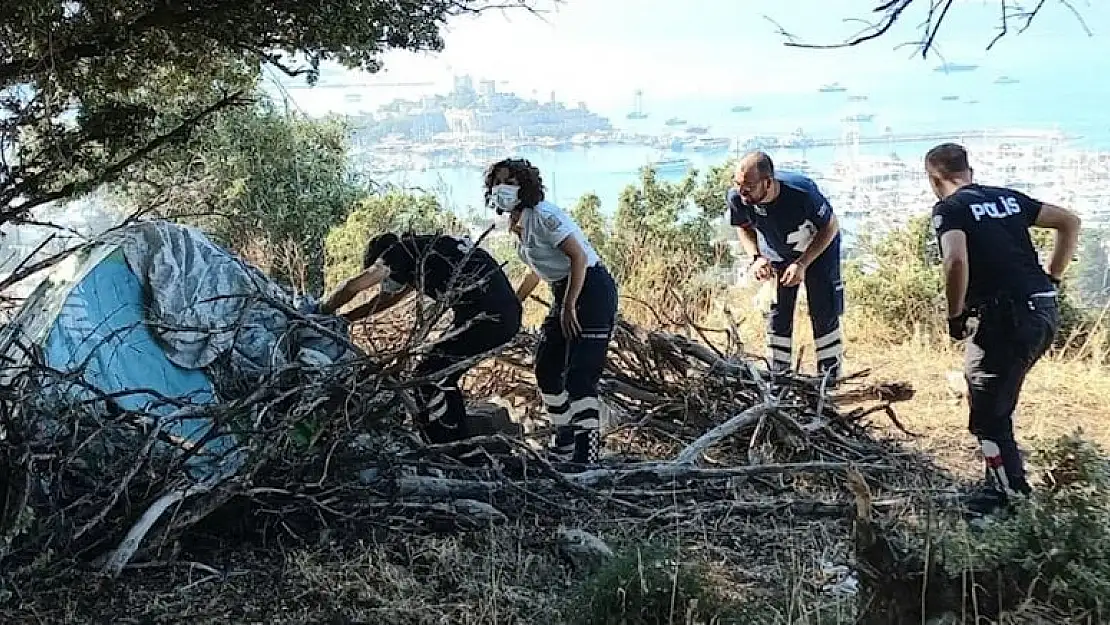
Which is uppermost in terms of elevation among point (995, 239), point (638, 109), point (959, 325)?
point (638, 109)

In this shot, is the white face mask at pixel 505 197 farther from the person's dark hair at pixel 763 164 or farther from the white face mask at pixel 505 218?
the person's dark hair at pixel 763 164

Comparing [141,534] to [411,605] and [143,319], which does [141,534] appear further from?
[143,319]

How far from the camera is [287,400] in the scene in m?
3.86

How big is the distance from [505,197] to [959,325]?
1973mm

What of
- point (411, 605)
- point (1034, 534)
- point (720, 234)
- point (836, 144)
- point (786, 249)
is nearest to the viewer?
point (1034, 534)

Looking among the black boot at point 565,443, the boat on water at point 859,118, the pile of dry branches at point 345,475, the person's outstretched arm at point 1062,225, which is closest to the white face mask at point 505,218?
the pile of dry branches at point 345,475

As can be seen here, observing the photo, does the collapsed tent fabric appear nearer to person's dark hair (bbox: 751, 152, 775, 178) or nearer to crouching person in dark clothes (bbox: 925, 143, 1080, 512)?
person's dark hair (bbox: 751, 152, 775, 178)

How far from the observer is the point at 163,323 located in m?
4.12

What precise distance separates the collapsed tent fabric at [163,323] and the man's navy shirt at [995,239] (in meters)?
2.42

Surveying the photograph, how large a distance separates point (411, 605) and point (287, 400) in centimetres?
103

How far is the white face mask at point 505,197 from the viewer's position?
4523 mm

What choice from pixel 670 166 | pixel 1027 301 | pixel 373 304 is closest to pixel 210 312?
pixel 373 304

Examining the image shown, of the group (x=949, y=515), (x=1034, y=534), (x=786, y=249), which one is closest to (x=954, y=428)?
(x=786, y=249)

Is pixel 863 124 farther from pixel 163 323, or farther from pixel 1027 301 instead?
pixel 163 323
